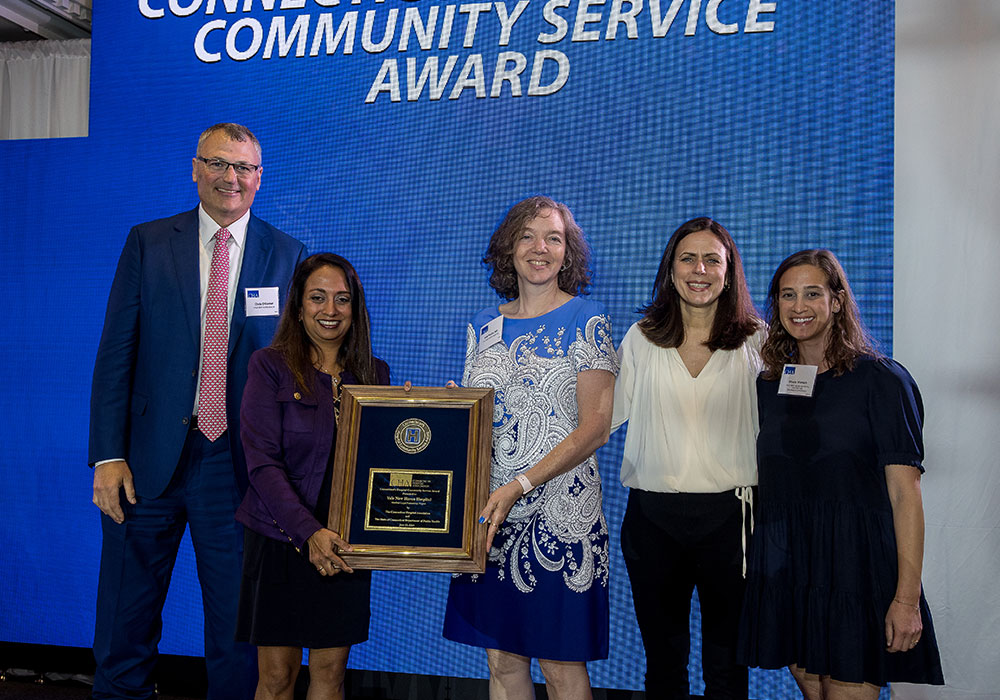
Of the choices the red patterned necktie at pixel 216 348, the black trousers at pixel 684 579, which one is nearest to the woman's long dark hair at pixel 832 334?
the black trousers at pixel 684 579

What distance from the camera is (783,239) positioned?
3.27 m

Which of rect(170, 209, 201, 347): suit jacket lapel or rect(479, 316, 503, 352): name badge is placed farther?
rect(170, 209, 201, 347): suit jacket lapel

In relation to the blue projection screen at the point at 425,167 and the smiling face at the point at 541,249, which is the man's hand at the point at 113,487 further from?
the smiling face at the point at 541,249

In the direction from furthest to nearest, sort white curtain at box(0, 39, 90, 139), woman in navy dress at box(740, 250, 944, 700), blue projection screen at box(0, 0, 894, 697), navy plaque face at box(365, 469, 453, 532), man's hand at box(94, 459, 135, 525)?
white curtain at box(0, 39, 90, 139) → blue projection screen at box(0, 0, 894, 697) → man's hand at box(94, 459, 135, 525) → navy plaque face at box(365, 469, 453, 532) → woman in navy dress at box(740, 250, 944, 700)

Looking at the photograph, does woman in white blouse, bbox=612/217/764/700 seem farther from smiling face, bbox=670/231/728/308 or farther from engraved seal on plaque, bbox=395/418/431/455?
engraved seal on plaque, bbox=395/418/431/455

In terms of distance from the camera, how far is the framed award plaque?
92.3 inches

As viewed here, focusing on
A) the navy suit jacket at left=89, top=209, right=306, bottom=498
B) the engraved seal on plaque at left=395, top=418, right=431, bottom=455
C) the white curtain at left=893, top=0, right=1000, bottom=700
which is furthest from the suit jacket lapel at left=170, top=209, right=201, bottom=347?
the white curtain at left=893, top=0, right=1000, bottom=700

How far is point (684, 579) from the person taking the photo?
2465mm

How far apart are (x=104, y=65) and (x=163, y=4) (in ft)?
1.32

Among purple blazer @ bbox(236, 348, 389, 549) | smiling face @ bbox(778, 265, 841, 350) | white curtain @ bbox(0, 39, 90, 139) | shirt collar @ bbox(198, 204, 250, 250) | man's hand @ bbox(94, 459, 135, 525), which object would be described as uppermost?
white curtain @ bbox(0, 39, 90, 139)

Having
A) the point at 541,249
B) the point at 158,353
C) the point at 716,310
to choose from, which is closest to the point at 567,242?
the point at 541,249

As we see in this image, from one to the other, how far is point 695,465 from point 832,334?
547 millimetres

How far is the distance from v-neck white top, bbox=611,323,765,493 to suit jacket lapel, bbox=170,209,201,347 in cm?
166

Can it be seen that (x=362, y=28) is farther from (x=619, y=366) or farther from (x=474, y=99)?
(x=619, y=366)
